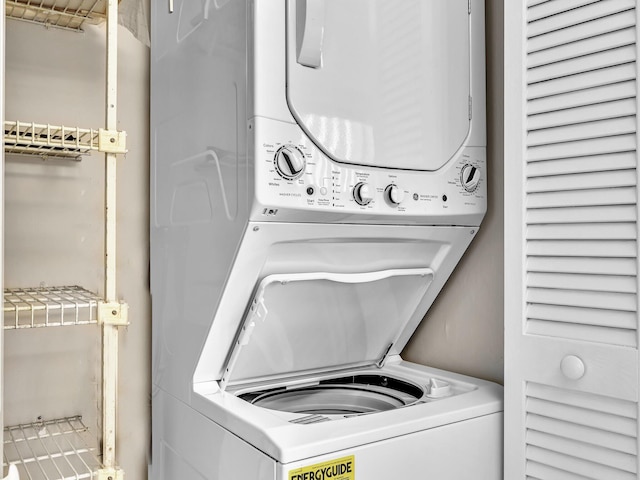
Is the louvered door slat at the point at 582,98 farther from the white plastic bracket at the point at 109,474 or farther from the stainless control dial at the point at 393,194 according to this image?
the white plastic bracket at the point at 109,474

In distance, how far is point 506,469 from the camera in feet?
6.00

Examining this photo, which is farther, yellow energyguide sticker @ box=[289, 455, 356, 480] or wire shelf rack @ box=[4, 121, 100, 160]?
wire shelf rack @ box=[4, 121, 100, 160]

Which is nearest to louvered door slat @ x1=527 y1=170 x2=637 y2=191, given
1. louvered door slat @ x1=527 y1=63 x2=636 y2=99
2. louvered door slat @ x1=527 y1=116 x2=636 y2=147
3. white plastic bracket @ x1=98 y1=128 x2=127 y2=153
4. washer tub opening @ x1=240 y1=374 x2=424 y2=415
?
louvered door slat @ x1=527 y1=116 x2=636 y2=147

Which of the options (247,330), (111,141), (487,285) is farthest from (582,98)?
(111,141)

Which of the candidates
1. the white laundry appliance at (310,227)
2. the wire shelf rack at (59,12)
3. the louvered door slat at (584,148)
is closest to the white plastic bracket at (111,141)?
→ the white laundry appliance at (310,227)

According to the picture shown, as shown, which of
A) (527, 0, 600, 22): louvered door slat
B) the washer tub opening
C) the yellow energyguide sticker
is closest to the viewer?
the yellow energyguide sticker

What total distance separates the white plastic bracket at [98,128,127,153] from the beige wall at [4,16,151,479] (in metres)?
0.47

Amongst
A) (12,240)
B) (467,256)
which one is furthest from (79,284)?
(467,256)

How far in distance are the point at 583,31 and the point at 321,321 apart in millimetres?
1183

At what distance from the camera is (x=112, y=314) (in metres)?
1.61

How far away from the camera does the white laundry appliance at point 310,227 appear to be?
60.6 inches

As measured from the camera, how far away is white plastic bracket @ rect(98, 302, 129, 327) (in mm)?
1606

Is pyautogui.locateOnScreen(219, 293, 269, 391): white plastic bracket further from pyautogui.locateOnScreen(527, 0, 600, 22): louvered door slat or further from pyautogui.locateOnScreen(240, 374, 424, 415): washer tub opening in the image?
pyautogui.locateOnScreen(527, 0, 600, 22): louvered door slat

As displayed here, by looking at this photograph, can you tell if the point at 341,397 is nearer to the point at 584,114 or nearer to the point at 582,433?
the point at 582,433
